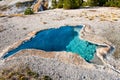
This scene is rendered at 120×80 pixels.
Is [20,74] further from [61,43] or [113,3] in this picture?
[113,3]

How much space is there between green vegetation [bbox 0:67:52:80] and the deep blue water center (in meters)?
5.77

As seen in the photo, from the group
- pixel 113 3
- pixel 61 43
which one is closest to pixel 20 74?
pixel 61 43

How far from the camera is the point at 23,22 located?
47.0m

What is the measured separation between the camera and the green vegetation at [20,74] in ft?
77.4

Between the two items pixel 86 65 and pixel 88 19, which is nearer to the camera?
pixel 86 65

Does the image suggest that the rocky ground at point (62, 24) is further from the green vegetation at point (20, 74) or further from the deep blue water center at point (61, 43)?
the deep blue water center at point (61, 43)

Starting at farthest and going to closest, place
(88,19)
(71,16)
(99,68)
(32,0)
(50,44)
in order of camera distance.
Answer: (32,0) → (71,16) → (88,19) → (50,44) → (99,68)

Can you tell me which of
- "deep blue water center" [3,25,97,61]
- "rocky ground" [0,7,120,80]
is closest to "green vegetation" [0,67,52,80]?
"rocky ground" [0,7,120,80]

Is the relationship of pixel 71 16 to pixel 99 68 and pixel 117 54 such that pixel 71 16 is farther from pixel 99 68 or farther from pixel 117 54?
pixel 99 68

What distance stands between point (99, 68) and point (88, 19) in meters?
22.1

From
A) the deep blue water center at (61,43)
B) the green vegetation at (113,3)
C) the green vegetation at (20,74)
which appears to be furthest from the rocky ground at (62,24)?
the green vegetation at (113,3)

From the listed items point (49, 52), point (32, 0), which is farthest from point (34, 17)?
point (32, 0)

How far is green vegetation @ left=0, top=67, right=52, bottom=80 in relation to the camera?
23.6 meters

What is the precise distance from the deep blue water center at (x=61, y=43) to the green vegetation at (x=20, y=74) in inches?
227
